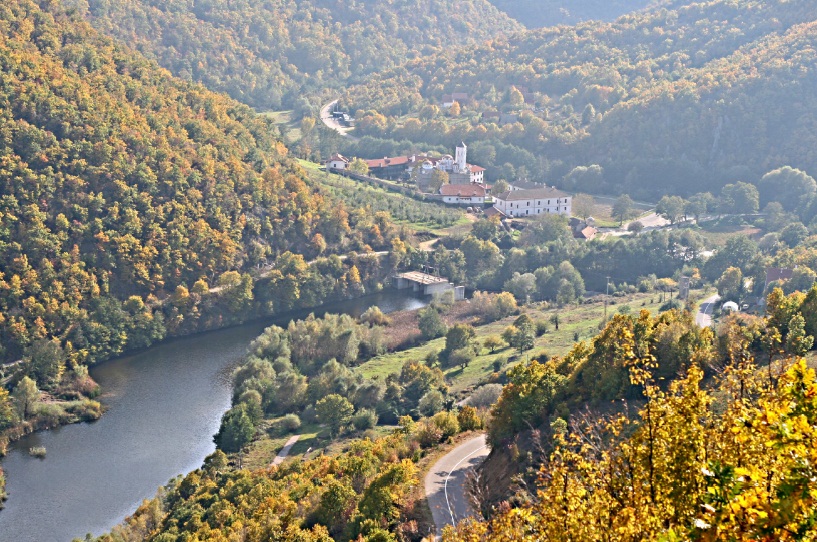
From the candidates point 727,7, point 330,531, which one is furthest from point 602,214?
point 330,531

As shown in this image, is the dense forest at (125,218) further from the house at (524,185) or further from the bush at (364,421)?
the house at (524,185)

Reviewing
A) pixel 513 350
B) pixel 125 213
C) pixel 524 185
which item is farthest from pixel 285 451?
pixel 524 185

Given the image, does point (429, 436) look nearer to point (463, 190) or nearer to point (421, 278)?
point (421, 278)

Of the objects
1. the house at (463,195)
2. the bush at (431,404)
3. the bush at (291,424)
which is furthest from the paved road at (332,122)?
the bush at (431,404)

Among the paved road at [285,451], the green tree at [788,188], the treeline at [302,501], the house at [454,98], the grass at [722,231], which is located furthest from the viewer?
the house at [454,98]

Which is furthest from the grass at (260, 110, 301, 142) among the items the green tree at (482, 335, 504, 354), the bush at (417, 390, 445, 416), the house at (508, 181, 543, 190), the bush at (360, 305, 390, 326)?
the bush at (417, 390, 445, 416)

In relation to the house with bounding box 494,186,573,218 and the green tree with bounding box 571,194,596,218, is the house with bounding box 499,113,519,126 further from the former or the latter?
the house with bounding box 494,186,573,218
